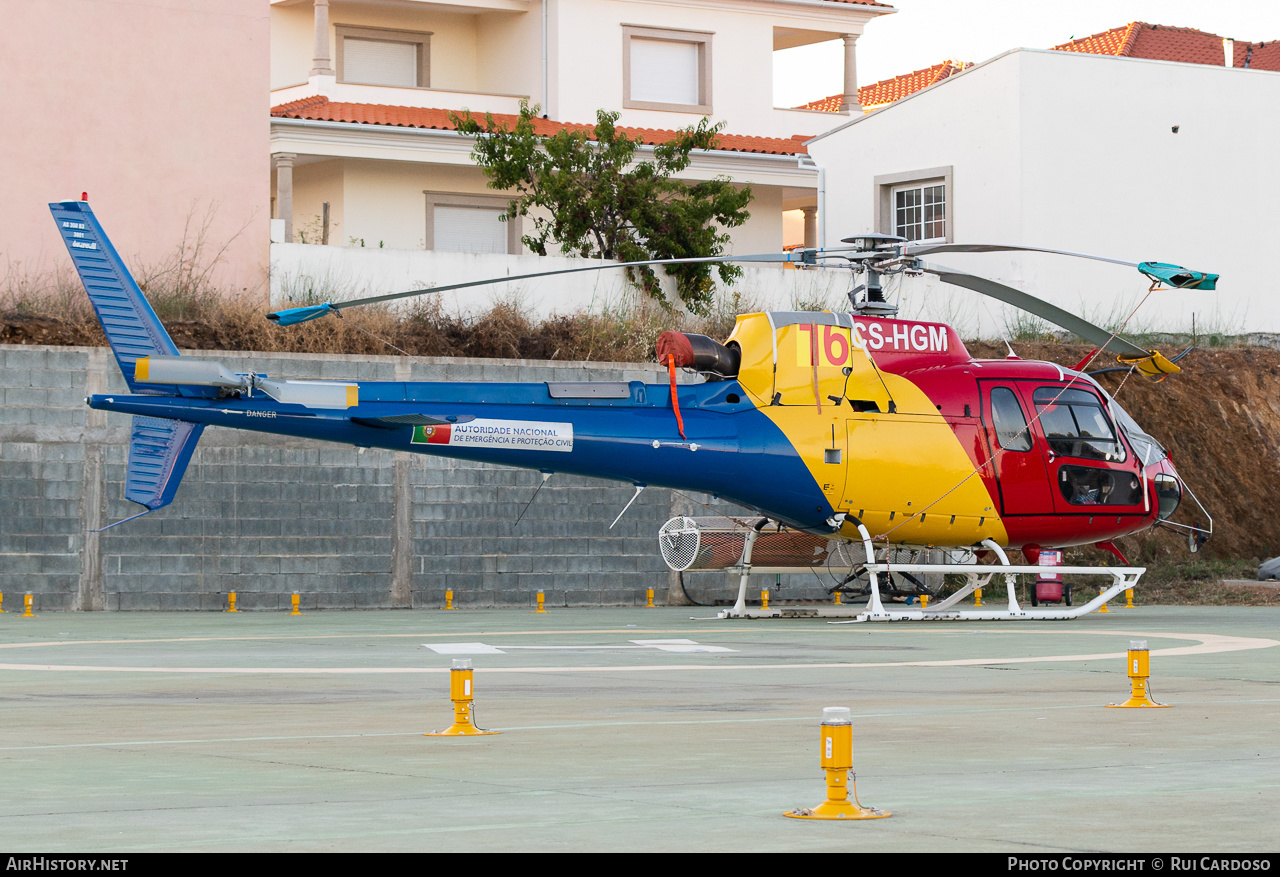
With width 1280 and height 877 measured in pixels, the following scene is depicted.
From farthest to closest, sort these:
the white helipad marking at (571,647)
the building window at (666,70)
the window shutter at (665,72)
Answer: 1. the window shutter at (665,72)
2. the building window at (666,70)
3. the white helipad marking at (571,647)

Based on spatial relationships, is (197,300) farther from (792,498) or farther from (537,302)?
(792,498)

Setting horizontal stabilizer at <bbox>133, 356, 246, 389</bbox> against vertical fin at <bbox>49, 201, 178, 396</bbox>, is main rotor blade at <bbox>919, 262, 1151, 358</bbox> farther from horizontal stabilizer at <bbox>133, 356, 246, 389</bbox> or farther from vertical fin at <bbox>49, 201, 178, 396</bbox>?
vertical fin at <bbox>49, 201, 178, 396</bbox>

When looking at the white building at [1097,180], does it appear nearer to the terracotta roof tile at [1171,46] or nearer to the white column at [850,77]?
the white column at [850,77]

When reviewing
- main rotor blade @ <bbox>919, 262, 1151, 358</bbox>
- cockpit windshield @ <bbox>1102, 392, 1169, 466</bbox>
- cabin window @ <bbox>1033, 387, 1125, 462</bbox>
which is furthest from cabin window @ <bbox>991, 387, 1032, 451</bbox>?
main rotor blade @ <bbox>919, 262, 1151, 358</bbox>

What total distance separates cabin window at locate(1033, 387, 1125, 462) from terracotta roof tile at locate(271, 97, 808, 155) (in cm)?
1638

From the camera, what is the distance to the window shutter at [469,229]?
121 feet

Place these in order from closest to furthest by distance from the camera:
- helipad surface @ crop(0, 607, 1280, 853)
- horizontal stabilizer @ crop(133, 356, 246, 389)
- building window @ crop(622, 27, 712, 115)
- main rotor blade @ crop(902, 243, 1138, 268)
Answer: helipad surface @ crop(0, 607, 1280, 853)
main rotor blade @ crop(902, 243, 1138, 268)
horizontal stabilizer @ crop(133, 356, 246, 389)
building window @ crop(622, 27, 712, 115)

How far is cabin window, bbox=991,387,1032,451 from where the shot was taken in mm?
20094

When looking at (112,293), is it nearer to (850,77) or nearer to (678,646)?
(678,646)

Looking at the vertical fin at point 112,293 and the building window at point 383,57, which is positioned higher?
the building window at point 383,57

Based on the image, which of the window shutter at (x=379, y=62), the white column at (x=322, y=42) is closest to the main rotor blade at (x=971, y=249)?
the white column at (x=322, y=42)

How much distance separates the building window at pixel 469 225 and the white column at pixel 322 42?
3748 mm
